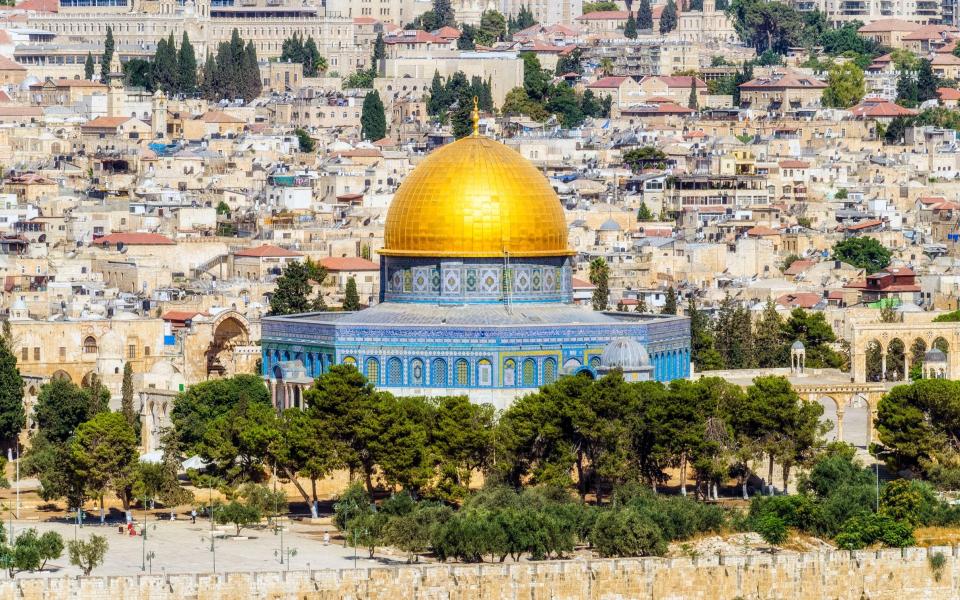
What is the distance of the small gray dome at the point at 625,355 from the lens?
6325cm

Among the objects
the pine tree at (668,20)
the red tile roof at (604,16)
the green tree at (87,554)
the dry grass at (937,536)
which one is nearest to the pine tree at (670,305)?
the dry grass at (937,536)

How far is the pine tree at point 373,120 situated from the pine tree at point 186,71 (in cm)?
764

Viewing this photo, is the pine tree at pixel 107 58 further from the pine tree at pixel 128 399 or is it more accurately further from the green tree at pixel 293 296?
the pine tree at pixel 128 399

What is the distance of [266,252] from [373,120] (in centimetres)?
3908

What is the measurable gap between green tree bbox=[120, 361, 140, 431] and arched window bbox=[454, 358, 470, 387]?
5.74 meters

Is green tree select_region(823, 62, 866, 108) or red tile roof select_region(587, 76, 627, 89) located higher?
red tile roof select_region(587, 76, 627, 89)

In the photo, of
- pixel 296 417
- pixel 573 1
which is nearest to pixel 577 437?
pixel 296 417

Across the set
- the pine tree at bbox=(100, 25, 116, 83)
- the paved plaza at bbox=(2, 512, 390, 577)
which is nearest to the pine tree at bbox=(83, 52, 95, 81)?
the pine tree at bbox=(100, 25, 116, 83)

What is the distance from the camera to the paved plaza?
53531mm

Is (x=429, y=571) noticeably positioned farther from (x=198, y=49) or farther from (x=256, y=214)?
(x=198, y=49)

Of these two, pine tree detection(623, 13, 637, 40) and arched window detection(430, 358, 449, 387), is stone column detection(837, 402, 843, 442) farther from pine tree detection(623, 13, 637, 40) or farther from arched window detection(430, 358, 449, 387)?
pine tree detection(623, 13, 637, 40)

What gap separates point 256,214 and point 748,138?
2860 centimetres

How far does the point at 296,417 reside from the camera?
59812 mm

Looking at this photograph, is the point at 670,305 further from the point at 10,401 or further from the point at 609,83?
the point at 609,83
